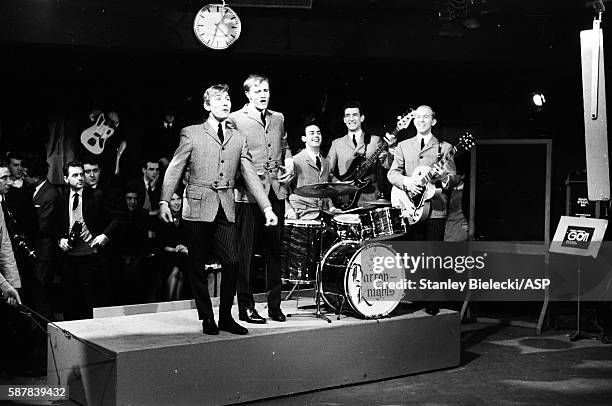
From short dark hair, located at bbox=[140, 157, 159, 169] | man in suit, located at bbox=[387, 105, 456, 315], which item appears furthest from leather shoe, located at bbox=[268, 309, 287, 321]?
short dark hair, located at bbox=[140, 157, 159, 169]

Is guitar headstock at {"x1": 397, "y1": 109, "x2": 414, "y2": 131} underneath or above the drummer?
above

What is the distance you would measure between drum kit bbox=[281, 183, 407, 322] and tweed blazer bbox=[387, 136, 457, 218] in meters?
0.47

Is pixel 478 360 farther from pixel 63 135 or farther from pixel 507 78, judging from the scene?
pixel 63 135

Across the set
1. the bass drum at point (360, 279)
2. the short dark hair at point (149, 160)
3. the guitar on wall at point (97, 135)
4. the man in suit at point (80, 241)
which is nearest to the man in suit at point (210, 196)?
the bass drum at point (360, 279)

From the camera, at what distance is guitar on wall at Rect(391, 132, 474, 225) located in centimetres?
737

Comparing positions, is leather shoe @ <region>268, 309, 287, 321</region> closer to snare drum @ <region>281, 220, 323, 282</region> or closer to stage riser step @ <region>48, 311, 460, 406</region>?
stage riser step @ <region>48, 311, 460, 406</region>

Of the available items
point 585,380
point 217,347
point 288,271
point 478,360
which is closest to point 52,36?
point 288,271

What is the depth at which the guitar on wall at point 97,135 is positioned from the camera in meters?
10.1

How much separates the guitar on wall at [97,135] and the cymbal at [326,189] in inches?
157

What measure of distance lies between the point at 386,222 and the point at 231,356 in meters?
1.78

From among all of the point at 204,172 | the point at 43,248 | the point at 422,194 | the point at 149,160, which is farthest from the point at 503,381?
the point at 149,160

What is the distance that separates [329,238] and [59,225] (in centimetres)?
245

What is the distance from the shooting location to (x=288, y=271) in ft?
23.9

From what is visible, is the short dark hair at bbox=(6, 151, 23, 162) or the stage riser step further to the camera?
the short dark hair at bbox=(6, 151, 23, 162)
